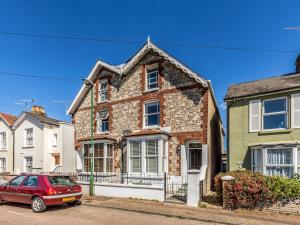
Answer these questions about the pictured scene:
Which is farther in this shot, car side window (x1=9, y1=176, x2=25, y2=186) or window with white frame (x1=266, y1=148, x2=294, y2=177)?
window with white frame (x1=266, y1=148, x2=294, y2=177)

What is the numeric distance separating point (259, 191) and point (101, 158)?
11396 millimetres

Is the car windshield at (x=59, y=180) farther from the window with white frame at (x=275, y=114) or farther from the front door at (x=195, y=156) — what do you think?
the window with white frame at (x=275, y=114)

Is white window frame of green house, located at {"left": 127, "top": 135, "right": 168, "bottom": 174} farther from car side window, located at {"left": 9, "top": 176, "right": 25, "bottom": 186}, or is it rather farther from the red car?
car side window, located at {"left": 9, "top": 176, "right": 25, "bottom": 186}

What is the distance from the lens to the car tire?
11062mm

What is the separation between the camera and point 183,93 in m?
16.7

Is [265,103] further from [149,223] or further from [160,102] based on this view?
[149,223]

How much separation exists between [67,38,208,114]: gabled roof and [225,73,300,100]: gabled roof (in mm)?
2237

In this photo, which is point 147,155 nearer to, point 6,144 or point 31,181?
point 31,181

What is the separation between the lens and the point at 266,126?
14.8 meters

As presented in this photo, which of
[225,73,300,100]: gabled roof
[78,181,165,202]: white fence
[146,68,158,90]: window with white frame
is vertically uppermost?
[146,68,158,90]: window with white frame

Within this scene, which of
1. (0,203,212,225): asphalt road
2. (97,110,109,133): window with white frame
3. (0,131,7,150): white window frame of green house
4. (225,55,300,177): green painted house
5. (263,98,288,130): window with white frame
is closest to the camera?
(0,203,212,225): asphalt road

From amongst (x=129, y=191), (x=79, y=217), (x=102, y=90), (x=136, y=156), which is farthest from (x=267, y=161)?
(x=102, y=90)

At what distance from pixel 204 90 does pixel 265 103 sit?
3.57 m

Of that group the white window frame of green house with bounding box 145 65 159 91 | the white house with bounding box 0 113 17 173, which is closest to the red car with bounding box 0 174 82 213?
the white window frame of green house with bounding box 145 65 159 91
